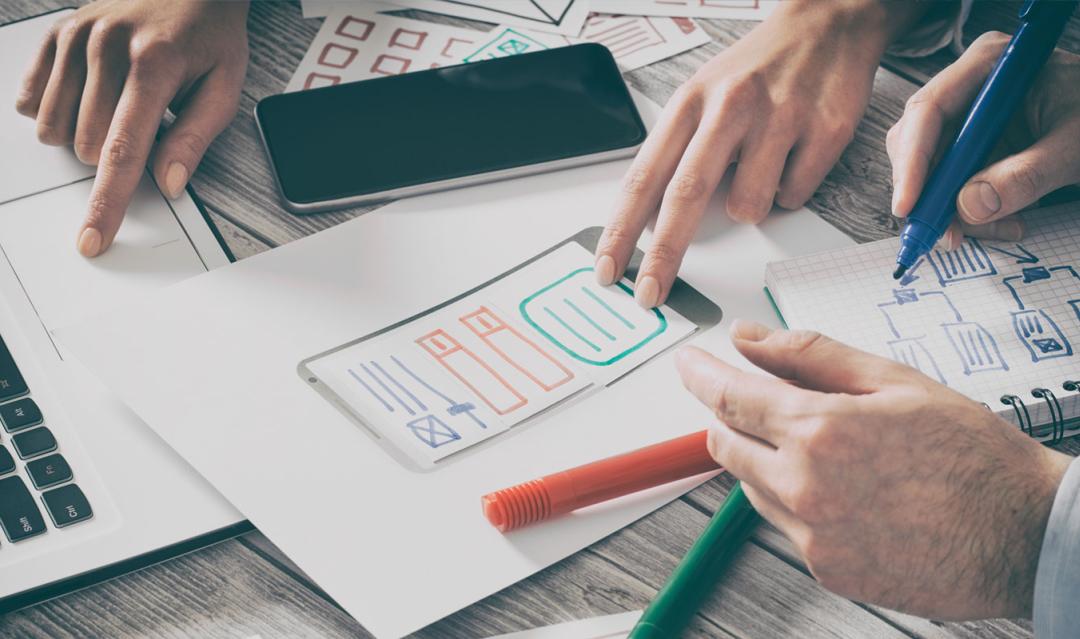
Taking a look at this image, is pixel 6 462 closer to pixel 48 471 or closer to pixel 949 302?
pixel 48 471

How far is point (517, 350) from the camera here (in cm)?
67

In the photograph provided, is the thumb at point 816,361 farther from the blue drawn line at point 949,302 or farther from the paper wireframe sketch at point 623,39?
the paper wireframe sketch at point 623,39

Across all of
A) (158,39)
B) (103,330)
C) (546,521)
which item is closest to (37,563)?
(103,330)

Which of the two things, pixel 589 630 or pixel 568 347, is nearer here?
pixel 589 630

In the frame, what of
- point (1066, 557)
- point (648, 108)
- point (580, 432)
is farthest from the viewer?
point (648, 108)

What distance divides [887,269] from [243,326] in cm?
45

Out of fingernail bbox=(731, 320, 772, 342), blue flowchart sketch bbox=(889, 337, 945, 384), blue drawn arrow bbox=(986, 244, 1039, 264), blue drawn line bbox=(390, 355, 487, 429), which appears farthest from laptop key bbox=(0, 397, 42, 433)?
blue drawn arrow bbox=(986, 244, 1039, 264)

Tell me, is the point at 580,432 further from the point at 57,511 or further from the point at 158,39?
the point at 158,39

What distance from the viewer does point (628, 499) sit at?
61 centimetres

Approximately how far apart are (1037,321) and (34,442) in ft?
2.10

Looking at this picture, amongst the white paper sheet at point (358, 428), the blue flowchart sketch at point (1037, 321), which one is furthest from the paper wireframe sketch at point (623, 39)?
the blue flowchart sketch at point (1037, 321)

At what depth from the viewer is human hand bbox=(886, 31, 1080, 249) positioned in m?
0.70

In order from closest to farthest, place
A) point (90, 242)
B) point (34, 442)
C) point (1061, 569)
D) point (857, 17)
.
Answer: point (1061, 569)
point (34, 442)
point (90, 242)
point (857, 17)

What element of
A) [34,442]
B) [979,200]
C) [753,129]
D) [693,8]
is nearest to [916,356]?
[979,200]
